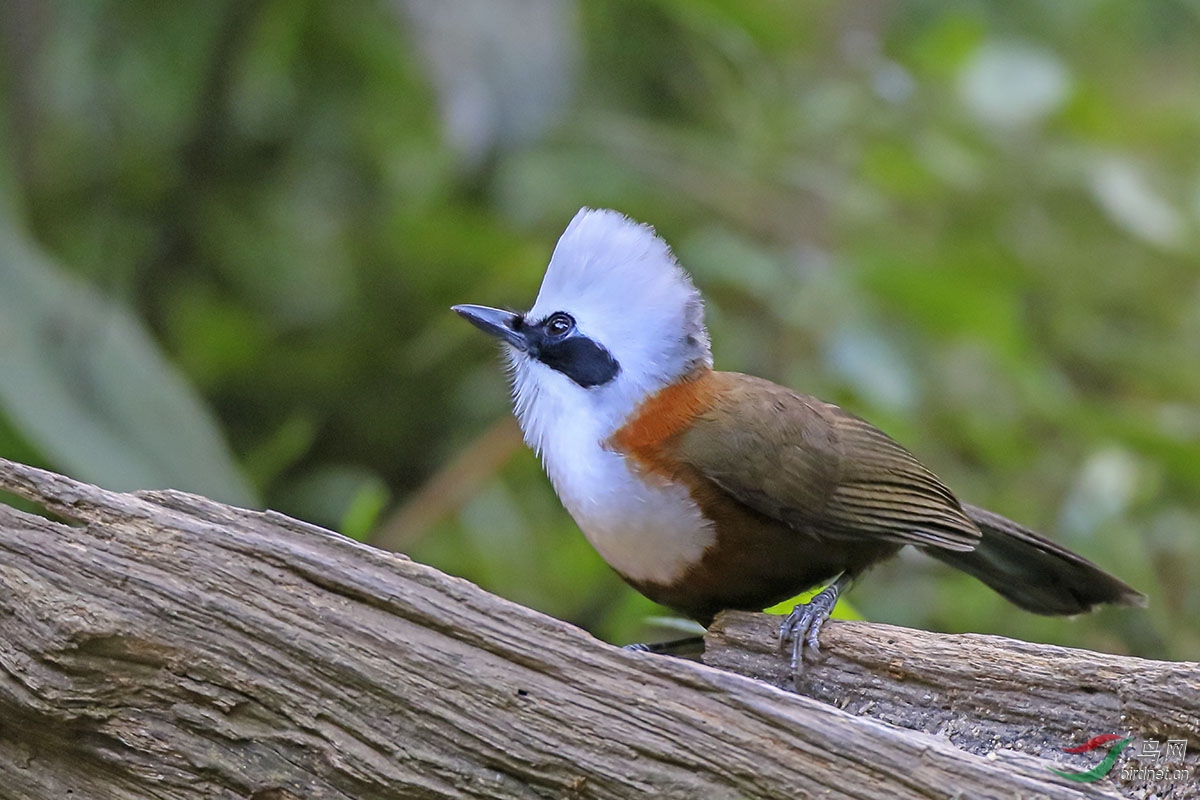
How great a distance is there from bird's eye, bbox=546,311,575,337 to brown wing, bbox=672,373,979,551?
0.32 m

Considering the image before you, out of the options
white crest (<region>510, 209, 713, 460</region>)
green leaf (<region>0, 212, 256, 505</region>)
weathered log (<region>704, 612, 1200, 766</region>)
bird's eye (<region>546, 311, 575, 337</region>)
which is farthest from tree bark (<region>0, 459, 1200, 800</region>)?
green leaf (<region>0, 212, 256, 505</region>)

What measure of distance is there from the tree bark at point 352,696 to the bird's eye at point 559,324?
2.40 feet

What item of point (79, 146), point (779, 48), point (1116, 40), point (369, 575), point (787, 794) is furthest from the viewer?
point (1116, 40)

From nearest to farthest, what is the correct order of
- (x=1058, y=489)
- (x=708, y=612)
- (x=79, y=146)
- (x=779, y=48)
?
1. (x=708, y=612)
2. (x=779, y=48)
3. (x=1058, y=489)
4. (x=79, y=146)

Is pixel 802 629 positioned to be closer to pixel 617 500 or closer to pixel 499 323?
pixel 617 500

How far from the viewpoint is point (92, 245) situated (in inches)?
195

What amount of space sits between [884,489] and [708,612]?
0.44 metres

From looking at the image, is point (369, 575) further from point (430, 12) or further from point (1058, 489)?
point (1058, 489)

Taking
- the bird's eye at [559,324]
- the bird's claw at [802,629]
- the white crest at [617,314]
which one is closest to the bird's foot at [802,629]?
the bird's claw at [802,629]

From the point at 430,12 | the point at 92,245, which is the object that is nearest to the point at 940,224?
the point at 430,12

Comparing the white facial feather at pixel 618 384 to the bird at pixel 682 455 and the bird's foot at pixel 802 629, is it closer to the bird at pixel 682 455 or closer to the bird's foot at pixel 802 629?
the bird at pixel 682 455

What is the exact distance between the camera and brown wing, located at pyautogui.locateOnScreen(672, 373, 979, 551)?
229 centimetres

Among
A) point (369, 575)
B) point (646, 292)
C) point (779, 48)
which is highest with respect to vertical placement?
point (779, 48)

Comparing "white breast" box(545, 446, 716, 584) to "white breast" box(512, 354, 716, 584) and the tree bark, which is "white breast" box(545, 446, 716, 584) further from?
the tree bark
